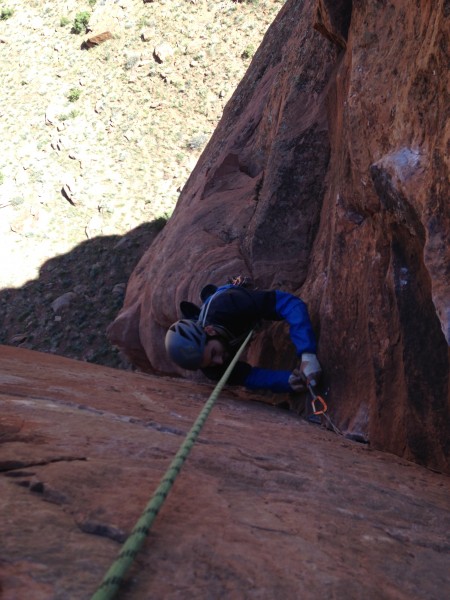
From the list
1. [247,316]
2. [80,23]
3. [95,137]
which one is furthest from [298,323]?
[80,23]

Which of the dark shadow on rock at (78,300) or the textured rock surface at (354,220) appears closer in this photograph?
the textured rock surface at (354,220)

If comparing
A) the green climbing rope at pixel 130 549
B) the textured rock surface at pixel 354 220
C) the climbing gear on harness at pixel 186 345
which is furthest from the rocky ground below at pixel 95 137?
the green climbing rope at pixel 130 549

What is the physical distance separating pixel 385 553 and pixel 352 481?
0.81 metres

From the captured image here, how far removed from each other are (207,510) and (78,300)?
1502 centimetres

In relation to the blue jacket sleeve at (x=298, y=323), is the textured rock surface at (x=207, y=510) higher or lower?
lower

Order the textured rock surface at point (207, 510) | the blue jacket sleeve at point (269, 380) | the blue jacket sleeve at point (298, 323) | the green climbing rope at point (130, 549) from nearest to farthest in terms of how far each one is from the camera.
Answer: the green climbing rope at point (130, 549), the textured rock surface at point (207, 510), the blue jacket sleeve at point (298, 323), the blue jacket sleeve at point (269, 380)

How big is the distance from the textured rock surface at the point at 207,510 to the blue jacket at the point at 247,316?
1528mm

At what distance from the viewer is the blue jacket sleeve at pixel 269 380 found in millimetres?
5199

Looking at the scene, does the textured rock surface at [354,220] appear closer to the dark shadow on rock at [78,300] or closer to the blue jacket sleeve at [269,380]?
the blue jacket sleeve at [269,380]

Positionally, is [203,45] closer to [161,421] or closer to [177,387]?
[177,387]

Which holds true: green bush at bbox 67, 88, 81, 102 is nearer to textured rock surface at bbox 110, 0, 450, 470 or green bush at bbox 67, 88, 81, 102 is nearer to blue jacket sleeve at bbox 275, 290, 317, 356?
textured rock surface at bbox 110, 0, 450, 470

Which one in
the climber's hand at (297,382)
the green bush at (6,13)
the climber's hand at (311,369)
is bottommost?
the climber's hand at (297,382)

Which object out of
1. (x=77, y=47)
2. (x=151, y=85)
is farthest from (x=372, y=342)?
(x=77, y=47)

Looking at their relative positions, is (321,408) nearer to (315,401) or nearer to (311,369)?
(315,401)
